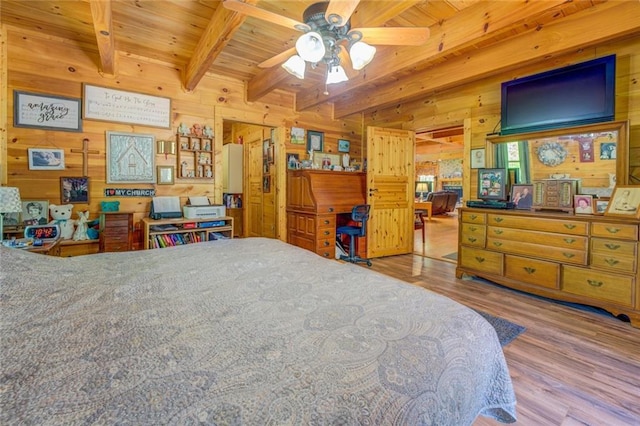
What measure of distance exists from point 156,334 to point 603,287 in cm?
326

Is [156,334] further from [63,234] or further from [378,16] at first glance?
[63,234]

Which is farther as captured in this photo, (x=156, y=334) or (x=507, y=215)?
(x=507, y=215)

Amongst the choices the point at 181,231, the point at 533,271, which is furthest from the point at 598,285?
the point at 181,231

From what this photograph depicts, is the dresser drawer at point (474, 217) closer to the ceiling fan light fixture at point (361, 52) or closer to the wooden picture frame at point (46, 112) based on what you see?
the ceiling fan light fixture at point (361, 52)

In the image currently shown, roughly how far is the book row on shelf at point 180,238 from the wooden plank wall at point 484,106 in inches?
130

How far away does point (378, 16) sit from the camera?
2.14 m

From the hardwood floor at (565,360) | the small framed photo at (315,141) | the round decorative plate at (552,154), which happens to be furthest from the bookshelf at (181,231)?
the round decorative plate at (552,154)

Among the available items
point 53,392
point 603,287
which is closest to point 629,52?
point 603,287

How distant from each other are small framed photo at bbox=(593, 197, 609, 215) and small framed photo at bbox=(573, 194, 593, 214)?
1.1 inches

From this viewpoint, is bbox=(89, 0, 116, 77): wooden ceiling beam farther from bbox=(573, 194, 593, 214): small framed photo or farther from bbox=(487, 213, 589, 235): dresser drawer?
bbox=(573, 194, 593, 214): small framed photo

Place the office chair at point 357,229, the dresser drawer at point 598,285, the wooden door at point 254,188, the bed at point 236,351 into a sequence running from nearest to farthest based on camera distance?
1. the bed at point 236,351
2. the dresser drawer at point 598,285
3. the office chair at point 357,229
4. the wooden door at point 254,188

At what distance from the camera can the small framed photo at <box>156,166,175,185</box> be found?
354 cm

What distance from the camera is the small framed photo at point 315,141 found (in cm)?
479

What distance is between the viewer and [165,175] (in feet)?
11.7
